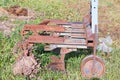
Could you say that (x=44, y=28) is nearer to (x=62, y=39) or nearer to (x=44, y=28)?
(x=44, y=28)

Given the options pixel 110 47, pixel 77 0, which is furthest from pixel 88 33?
pixel 77 0

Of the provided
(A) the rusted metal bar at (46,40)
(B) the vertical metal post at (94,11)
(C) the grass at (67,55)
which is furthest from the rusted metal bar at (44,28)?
(C) the grass at (67,55)

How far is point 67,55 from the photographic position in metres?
6.05

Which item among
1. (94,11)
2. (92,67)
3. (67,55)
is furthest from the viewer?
(67,55)

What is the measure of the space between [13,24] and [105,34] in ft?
6.64

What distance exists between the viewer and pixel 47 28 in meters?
5.40

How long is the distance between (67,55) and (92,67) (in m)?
1.06

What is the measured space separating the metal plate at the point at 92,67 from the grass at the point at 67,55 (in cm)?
23

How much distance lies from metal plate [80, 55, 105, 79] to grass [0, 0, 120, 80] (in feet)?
0.74

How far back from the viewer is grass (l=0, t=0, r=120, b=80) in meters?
5.39

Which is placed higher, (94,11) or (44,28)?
(94,11)

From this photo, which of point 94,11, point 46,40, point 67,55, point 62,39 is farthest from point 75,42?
point 67,55

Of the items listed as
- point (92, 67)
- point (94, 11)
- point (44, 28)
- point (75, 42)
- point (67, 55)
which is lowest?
point (92, 67)

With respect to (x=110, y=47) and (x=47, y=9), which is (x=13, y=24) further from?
(x=110, y=47)
